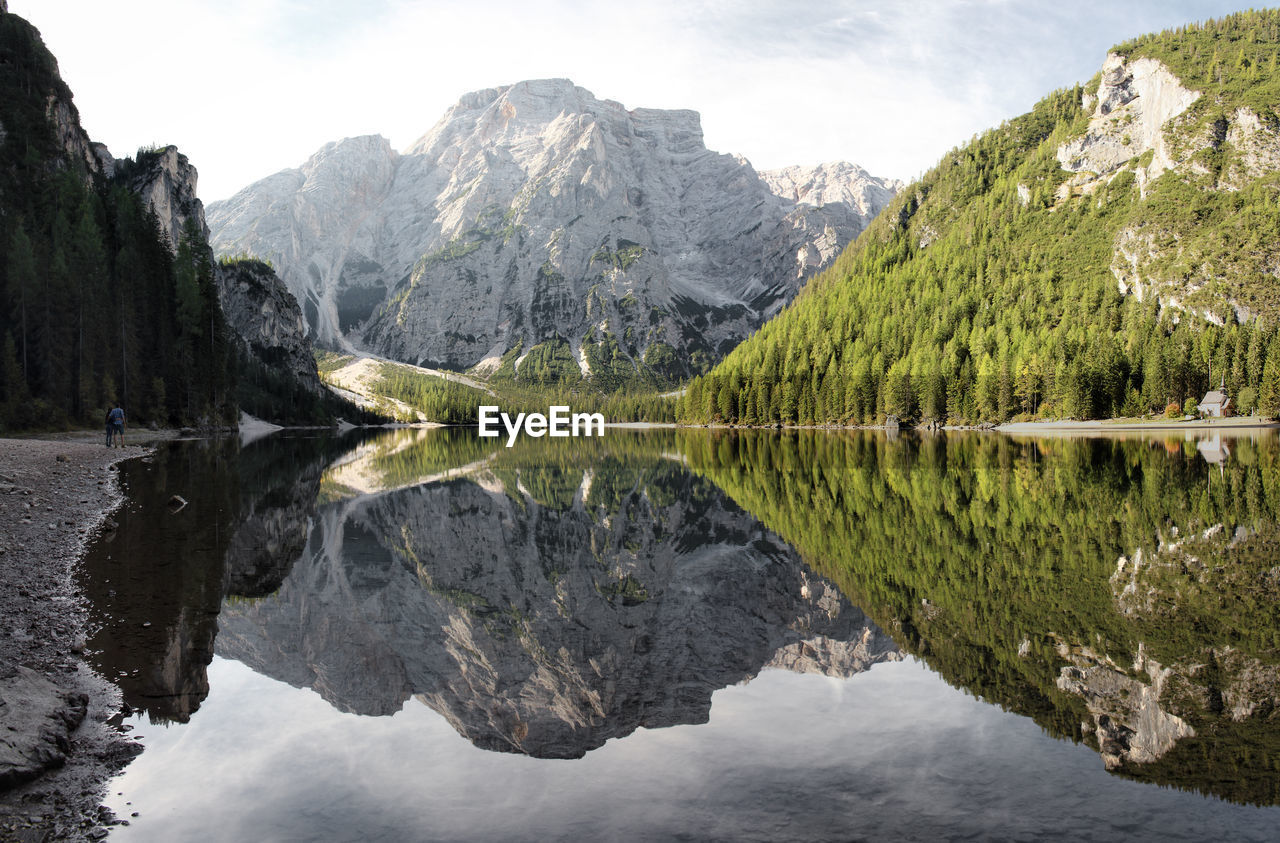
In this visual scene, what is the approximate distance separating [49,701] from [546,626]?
725cm

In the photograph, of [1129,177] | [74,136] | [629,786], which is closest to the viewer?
[629,786]

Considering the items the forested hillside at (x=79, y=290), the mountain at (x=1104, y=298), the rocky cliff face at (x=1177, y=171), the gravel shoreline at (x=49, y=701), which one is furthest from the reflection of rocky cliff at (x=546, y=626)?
the rocky cliff face at (x=1177, y=171)

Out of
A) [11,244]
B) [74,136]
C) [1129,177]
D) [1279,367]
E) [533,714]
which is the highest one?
[1129,177]

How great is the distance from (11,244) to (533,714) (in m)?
81.3

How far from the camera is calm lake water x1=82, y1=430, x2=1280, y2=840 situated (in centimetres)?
703

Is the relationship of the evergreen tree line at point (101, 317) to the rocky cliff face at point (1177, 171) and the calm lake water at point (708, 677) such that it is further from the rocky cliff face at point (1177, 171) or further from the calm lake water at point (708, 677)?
the rocky cliff face at point (1177, 171)

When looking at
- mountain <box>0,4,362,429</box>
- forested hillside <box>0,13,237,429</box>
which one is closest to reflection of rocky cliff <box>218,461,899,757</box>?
forested hillside <box>0,13,237,429</box>

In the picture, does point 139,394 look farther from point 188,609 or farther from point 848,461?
point 188,609

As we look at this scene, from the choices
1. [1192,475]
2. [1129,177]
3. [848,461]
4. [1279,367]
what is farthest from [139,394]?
[1129,177]

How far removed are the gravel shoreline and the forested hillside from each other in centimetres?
5459

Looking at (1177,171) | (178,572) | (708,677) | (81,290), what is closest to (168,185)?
(81,290)

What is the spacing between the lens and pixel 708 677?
11070 millimetres

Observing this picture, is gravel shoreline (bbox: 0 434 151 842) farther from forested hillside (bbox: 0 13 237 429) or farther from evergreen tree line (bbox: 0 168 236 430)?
evergreen tree line (bbox: 0 168 236 430)

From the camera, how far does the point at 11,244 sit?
65.7m
